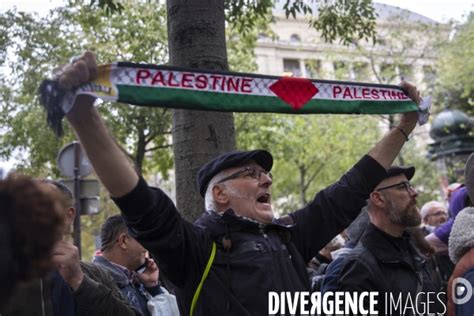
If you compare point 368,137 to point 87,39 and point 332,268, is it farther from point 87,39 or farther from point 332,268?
point 332,268

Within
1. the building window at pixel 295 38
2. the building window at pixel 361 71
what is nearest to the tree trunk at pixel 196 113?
the building window at pixel 361 71

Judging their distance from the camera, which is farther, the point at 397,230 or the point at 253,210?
the point at 397,230

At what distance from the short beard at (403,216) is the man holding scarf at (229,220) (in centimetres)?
71

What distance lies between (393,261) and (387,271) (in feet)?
0.23

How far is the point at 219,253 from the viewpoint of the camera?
3256mm

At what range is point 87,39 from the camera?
15.9 m

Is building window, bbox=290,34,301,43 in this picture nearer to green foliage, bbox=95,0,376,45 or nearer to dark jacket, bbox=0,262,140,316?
green foliage, bbox=95,0,376,45

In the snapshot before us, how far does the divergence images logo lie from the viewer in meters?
3.28

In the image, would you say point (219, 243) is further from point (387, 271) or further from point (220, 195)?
point (387, 271)

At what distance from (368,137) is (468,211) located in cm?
2894

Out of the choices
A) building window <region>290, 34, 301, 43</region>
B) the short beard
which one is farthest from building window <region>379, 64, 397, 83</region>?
building window <region>290, 34, 301, 43</region>

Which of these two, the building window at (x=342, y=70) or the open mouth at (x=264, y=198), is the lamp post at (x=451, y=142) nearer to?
Result: the building window at (x=342, y=70)

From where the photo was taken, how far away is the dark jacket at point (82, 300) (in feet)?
10.1

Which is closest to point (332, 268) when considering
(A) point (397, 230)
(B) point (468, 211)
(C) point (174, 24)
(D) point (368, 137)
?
(A) point (397, 230)
